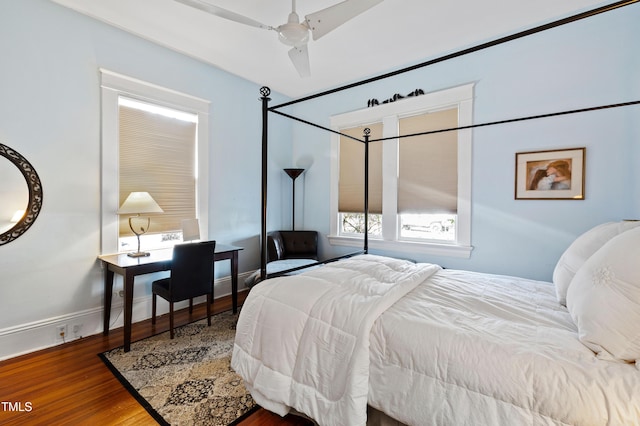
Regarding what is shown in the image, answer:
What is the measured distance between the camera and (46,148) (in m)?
2.42

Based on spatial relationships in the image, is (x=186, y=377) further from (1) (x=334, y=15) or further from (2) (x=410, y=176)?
(2) (x=410, y=176)

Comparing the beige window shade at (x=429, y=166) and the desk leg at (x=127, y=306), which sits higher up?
A: the beige window shade at (x=429, y=166)

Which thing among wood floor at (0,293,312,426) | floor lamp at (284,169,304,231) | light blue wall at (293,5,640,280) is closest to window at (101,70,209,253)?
wood floor at (0,293,312,426)

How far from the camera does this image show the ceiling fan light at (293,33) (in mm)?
2059

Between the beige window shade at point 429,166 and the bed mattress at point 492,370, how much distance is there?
6.35ft

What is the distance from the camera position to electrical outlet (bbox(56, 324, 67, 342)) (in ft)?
8.13

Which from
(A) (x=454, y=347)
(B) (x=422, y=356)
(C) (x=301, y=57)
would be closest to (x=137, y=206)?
(C) (x=301, y=57)

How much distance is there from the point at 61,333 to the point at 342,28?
3833 millimetres

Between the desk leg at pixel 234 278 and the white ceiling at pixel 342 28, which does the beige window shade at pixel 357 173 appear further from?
the desk leg at pixel 234 278

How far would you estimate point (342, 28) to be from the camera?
2.74m

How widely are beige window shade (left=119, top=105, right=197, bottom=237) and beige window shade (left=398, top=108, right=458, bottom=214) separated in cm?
266

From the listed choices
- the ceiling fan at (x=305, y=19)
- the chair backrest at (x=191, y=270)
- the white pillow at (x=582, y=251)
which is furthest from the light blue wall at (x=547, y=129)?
the chair backrest at (x=191, y=270)

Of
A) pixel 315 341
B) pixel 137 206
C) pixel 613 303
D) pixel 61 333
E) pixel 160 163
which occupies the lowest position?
pixel 61 333

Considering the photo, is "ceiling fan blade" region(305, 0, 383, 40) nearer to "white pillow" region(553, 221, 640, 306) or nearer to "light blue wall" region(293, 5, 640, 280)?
"light blue wall" region(293, 5, 640, 280)
